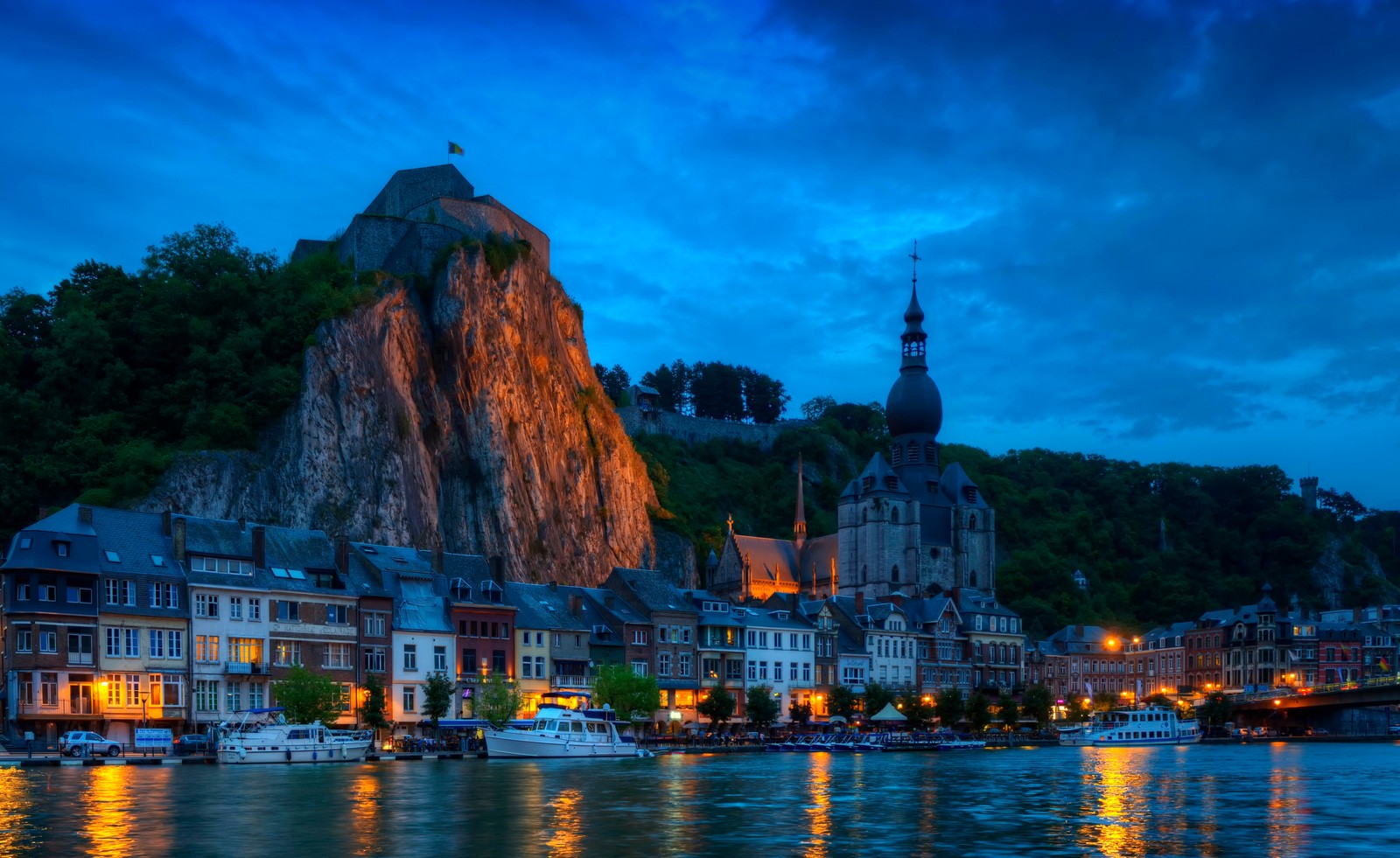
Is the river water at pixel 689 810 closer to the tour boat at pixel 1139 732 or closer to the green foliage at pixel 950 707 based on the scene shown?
the green foliage at pixel 950 707

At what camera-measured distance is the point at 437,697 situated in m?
76.9

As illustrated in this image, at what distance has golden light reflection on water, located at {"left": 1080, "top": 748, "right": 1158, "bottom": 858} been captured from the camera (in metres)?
34.5

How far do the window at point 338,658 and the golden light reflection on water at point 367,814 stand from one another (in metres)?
20.8

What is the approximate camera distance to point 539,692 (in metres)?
85.6

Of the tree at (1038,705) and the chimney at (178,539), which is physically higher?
the chimney at (178,539)

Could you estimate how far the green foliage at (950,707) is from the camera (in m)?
102

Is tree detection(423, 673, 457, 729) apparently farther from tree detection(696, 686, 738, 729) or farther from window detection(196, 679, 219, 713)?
tree detection(696, 686, 738, 729)

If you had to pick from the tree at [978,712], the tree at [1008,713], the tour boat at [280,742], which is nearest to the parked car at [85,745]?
the tour boat at [280,742]

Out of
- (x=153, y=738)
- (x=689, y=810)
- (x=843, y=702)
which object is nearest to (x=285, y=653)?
(x=153, y=738)

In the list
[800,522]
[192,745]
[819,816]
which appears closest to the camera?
[819,816]

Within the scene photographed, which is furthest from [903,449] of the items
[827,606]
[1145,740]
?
[1145,740]

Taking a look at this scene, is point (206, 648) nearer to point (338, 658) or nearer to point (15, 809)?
point (338, 658)

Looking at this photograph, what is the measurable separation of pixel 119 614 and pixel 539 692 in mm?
24686

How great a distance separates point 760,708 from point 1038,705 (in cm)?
2868
